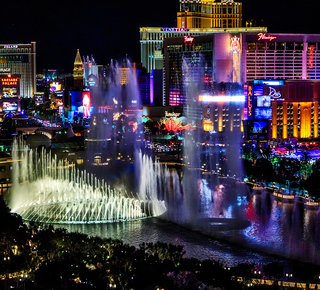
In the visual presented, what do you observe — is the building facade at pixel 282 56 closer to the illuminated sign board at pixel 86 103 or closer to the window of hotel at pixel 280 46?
the window of hotel at pixel 280 46

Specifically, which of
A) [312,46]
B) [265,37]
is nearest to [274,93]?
[265,37]

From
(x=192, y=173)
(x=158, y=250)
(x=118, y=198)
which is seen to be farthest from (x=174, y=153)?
(x=158, y=250)

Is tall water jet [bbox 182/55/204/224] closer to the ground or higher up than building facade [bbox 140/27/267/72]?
closer to the ground


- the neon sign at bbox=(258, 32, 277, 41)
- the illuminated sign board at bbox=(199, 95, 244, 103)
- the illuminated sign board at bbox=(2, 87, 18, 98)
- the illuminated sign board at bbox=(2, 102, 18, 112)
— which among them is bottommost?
the illuminated sign board at bbox=(2, 102, 18, 112)

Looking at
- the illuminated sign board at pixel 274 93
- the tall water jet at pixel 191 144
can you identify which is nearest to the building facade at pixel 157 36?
the tall water jet at pixel 191 144

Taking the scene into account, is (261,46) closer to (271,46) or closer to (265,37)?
(271,46)

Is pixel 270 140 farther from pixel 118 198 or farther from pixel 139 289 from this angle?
pixel 139 289

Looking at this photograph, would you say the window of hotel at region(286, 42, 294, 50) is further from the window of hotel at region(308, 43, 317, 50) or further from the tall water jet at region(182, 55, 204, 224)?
the tall water jet at region(182, 55, 204, 224)

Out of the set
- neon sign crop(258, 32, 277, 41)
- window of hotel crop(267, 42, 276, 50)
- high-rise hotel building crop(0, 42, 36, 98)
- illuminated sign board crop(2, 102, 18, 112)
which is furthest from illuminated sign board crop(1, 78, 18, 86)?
window of hotel crop(267, 42, 276, 50)
